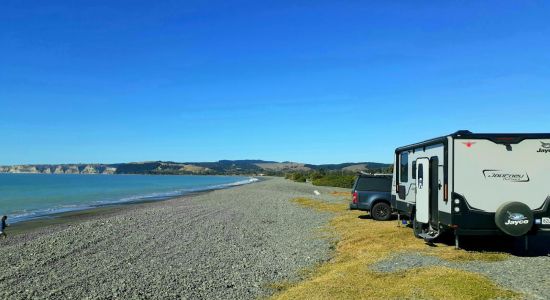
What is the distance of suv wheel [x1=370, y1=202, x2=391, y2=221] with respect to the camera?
21.6 metres

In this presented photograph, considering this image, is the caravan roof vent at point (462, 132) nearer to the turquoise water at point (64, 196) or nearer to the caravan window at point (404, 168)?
the caravan window at point (404, 168)

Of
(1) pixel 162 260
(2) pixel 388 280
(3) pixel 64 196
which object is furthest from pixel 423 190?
(3) pixel 64 196

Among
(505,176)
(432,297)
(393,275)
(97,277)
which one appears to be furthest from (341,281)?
(97,277)

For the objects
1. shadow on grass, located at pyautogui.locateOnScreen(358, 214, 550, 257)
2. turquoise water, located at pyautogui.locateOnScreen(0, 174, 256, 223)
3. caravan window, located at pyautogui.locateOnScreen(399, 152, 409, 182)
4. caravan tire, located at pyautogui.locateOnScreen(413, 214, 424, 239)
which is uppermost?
caravan window, located at pyautogui.locateOnScreen(399, 152, 409, 182)

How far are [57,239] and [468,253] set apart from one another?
16257mm

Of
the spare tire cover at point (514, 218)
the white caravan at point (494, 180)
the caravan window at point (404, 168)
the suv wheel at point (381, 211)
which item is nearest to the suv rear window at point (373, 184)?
the suv wheel at point (381, 211)

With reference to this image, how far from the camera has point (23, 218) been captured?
34531 mm

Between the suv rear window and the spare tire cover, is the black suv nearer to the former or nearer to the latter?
the suv rear window

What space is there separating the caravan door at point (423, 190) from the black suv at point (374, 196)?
7.65 m

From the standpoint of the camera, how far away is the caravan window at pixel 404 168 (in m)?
16.0

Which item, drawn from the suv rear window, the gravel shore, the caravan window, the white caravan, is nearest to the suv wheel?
the suv rear window

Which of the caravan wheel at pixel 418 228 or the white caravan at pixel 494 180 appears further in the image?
the caravan wheel at pixel 418 228

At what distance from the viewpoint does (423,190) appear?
525 inches

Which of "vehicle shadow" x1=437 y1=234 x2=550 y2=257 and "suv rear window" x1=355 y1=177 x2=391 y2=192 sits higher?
"suv rear window" x1=355 y1=177 x2=391 y2=192
